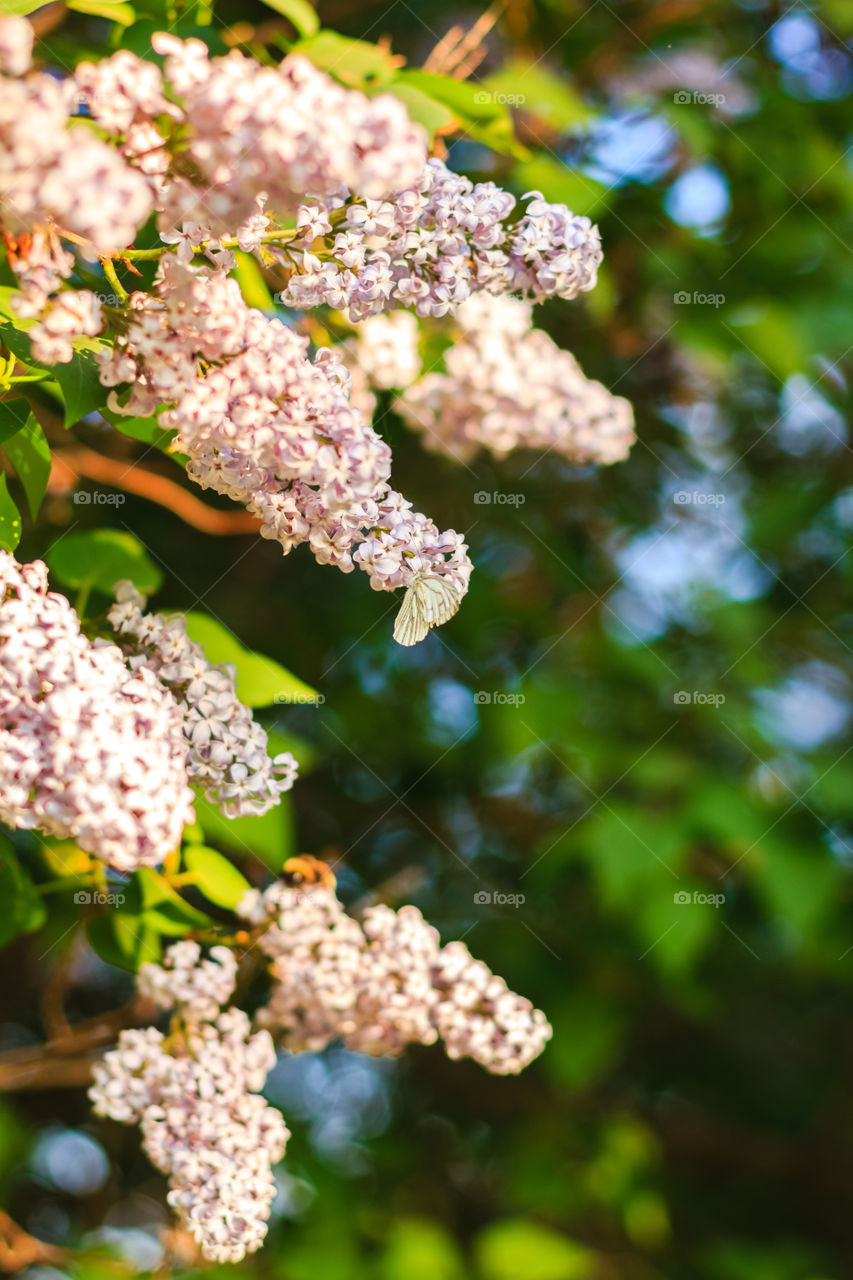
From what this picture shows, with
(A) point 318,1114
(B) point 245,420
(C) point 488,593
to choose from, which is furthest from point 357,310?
(A) point 318,1114

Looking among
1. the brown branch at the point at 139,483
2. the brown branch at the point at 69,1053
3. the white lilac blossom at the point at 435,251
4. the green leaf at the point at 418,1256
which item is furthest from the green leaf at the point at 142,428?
the green leaf at the point at 418,1256

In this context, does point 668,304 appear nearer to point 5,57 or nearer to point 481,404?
point 481,404

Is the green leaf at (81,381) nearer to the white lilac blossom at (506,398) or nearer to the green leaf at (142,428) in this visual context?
the green leaf at (142,428)

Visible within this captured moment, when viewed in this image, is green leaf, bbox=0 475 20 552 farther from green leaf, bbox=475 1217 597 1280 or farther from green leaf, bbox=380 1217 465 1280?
green leaf, bbox=475 1217 597 1280

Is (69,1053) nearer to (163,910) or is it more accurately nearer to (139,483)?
(163,910)

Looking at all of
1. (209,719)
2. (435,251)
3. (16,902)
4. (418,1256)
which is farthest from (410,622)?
(418,1256)
